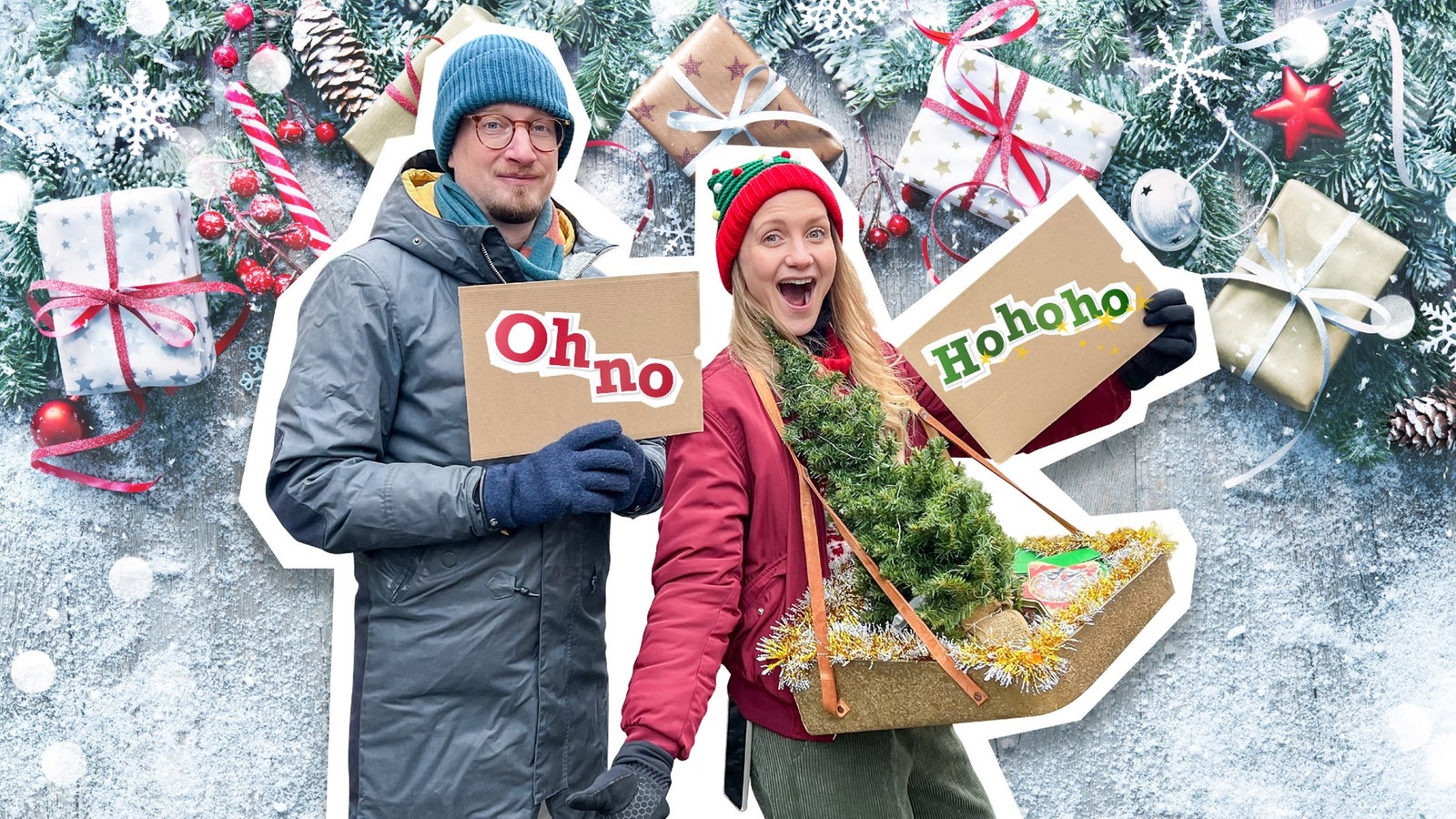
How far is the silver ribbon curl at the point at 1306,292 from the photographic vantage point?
2.53 meters

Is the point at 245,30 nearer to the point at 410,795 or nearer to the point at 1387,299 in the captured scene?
the point at 410,795

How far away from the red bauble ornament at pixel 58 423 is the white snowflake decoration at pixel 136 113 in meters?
0.62

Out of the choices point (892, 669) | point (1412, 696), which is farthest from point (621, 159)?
point (1412, 696)

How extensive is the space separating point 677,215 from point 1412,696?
88.8 inches

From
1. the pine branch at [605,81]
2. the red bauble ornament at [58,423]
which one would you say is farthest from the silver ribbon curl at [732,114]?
the red bauble ornament at [58,423]

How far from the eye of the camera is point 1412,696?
2.75 meters

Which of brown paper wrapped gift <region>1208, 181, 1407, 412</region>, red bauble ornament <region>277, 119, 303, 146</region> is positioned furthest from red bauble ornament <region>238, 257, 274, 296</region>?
brown paper wrapped gift <region>1208, 181, 1407, 412</region>

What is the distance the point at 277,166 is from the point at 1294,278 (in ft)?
7.91

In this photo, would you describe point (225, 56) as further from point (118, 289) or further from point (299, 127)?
point (118, 289)

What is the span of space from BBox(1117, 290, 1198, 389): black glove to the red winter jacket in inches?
A: 31.8

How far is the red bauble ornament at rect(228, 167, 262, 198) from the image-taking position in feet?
8.02

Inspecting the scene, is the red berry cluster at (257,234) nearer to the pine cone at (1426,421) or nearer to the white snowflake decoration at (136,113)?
the white snowflake decoration at (136,113)

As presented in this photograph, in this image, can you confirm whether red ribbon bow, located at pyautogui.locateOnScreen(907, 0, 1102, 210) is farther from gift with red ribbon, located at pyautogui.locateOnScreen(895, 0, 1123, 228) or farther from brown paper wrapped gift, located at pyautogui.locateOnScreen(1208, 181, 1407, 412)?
brown paper wrapped gift, located at pyautogui.locateOnScreen(1208, 181, 1407, 412)

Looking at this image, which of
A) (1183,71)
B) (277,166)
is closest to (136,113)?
(277,166)
